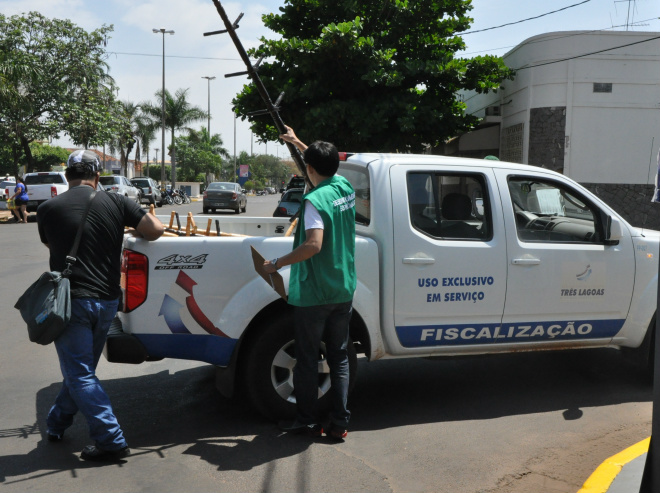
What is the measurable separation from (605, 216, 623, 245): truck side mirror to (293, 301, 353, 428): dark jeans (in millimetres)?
2267

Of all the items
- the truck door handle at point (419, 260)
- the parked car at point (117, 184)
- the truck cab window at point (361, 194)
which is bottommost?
the parked car at point (117, 184)

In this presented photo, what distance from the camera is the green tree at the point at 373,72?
1812cm

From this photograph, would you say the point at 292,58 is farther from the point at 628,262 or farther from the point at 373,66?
the point at 628,262

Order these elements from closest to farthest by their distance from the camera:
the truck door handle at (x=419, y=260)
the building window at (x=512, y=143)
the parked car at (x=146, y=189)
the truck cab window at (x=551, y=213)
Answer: the truck door handle at (x=419, y=260) < the truck cab window at (x=551, y=213) < the building window at (x=512, y=143) < the parked car at (x=146, y=189)

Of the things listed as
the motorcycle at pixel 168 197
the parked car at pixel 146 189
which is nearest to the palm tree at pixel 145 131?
the motorcycle at pixel 168 197

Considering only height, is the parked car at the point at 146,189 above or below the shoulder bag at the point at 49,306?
below

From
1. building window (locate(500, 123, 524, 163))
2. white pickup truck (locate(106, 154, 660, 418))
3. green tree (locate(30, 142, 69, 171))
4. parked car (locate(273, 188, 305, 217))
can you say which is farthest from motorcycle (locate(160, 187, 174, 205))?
Result: white pickup truck (locate(106, 154, 660, 418))

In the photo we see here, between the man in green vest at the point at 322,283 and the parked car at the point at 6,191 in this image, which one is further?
the parked car at the point at 6,191

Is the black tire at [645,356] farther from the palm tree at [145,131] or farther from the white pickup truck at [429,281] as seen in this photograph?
the palm tree at [145,131]

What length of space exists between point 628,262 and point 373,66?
544 inches

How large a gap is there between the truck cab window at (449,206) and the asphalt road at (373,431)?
135cm

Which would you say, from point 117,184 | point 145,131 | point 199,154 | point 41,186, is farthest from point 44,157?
Answer: point 41,186

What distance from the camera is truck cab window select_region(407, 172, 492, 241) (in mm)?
4812

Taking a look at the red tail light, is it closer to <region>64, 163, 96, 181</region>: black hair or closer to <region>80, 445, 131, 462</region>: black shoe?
<region>64, 163, 96, 181</region>: black hair
